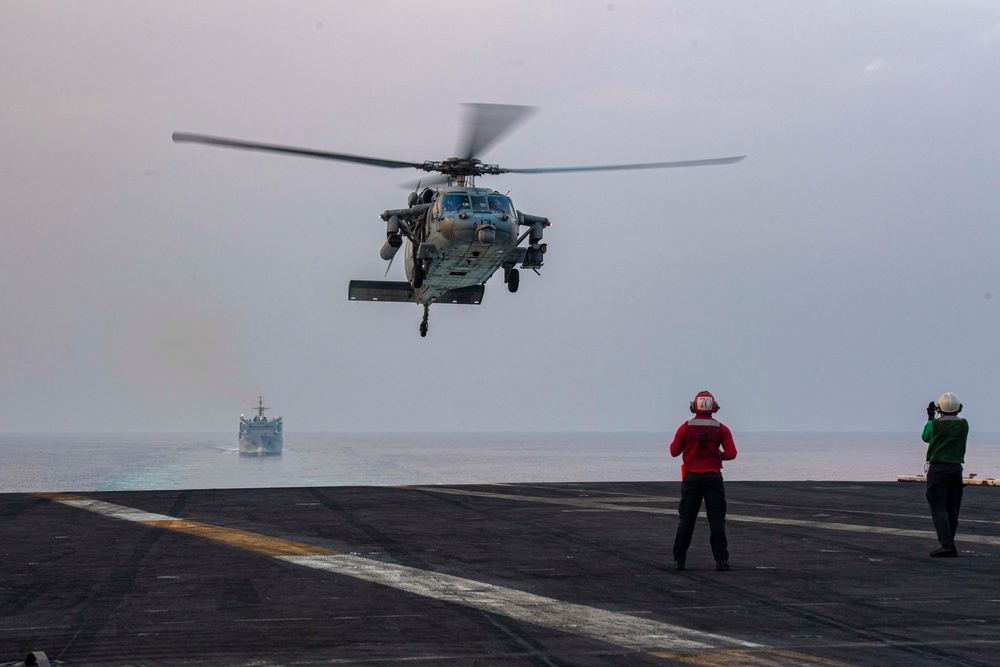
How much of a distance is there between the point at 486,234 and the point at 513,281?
4509mm

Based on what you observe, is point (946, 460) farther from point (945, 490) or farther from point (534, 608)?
point (534, 608)

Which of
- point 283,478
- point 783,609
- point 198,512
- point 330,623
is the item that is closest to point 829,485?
point 198,512

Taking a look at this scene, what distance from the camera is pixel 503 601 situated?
29.6 ft

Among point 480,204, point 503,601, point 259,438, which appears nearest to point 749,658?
point 503,601

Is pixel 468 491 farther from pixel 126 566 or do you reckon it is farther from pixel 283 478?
pixel 283 478

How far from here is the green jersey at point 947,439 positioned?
1276cm

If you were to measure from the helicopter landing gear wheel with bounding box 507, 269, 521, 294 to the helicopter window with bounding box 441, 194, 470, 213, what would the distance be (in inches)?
160

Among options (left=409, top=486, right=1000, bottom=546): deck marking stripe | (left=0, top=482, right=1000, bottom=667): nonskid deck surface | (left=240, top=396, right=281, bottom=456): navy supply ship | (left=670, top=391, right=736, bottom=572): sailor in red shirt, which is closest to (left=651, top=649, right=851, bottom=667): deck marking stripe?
(left=0, top=482, right=1000, bottom=667): nonskid deck surface

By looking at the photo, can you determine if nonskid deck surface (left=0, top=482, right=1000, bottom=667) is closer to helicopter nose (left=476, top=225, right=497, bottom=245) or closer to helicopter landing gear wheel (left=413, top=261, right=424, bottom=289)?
helicopter nose (left=476, top=225, right=497, bottom=245)

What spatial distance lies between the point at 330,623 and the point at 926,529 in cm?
1101

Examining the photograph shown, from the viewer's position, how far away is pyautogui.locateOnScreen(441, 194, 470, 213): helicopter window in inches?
1060

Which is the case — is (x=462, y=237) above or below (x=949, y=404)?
above

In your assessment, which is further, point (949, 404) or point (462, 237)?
point (462, 237)

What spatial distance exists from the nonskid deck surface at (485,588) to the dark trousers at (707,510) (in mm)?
307
